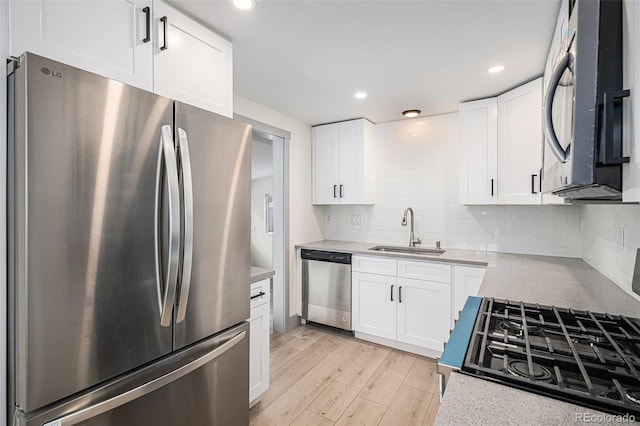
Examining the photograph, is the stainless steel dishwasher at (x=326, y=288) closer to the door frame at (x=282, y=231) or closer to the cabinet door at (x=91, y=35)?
the door frame at (x=282, y=231)

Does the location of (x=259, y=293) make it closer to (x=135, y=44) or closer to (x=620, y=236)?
(x=135, y=44)

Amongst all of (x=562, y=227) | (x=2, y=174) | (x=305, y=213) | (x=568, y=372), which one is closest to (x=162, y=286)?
(x=2, y=174)

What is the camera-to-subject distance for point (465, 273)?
2643mm

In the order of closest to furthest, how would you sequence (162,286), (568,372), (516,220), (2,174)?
1. (568,372)
2. (2,174)
3. (162,286)
4. (516,220)

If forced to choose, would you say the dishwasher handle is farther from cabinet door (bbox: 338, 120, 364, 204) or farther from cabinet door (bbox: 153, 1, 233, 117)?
cabinet door (bbox: 153, 1, 233, 117)

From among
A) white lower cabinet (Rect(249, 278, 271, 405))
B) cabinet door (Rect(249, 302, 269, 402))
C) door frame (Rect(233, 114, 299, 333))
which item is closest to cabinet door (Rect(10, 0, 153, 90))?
white lower cabinet (Rect(249, 278, 271, 405))

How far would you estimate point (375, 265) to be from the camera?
311 cm

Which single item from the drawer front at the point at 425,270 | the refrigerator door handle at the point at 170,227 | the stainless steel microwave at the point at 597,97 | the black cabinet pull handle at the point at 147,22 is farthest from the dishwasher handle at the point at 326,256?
the stainless steel microwave at the point at 597,97

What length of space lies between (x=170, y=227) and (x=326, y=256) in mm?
2319

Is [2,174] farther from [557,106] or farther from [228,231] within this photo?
[557,106]

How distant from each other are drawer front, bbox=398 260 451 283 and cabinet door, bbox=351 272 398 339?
14 cm

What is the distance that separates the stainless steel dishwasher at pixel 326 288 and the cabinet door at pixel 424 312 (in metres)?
0.58

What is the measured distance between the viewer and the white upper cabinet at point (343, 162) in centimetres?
351

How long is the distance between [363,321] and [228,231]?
7.02ft
